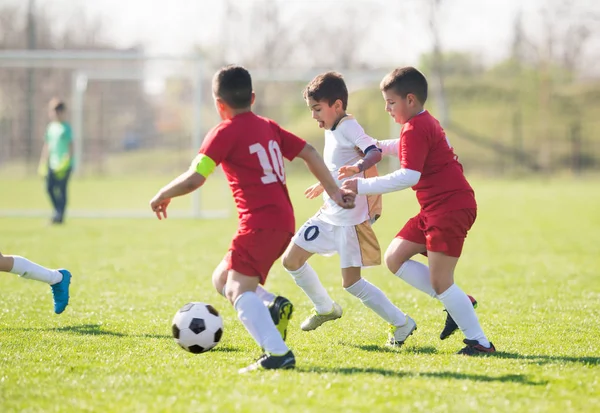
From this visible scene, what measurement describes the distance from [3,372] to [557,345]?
339 cm

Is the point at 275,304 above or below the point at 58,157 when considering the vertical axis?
above

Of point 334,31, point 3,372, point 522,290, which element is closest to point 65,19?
point 334,31

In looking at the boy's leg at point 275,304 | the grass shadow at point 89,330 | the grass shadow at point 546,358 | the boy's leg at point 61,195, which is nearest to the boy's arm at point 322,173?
the boy's leg at point 275,304

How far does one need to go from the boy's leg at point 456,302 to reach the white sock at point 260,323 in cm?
116

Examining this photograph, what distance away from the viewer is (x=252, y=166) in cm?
446

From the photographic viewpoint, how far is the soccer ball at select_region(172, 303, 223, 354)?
15.7ft

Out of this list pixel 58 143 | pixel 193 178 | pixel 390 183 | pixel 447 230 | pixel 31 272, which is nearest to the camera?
pixel 193 178

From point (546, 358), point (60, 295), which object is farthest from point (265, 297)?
point (60, 295)

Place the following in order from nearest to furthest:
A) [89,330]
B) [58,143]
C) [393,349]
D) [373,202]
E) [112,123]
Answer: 1. [393,349]
2. [373,202]
3. [89,330]
4. [58,143]
5. [112,123]

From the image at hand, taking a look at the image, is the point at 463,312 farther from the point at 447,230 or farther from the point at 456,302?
the point at 447,230

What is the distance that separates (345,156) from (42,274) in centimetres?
252

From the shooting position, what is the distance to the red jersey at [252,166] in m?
4.41

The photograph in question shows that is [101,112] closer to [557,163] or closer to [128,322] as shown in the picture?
[128,322]

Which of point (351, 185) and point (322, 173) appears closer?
point (322, 173)
